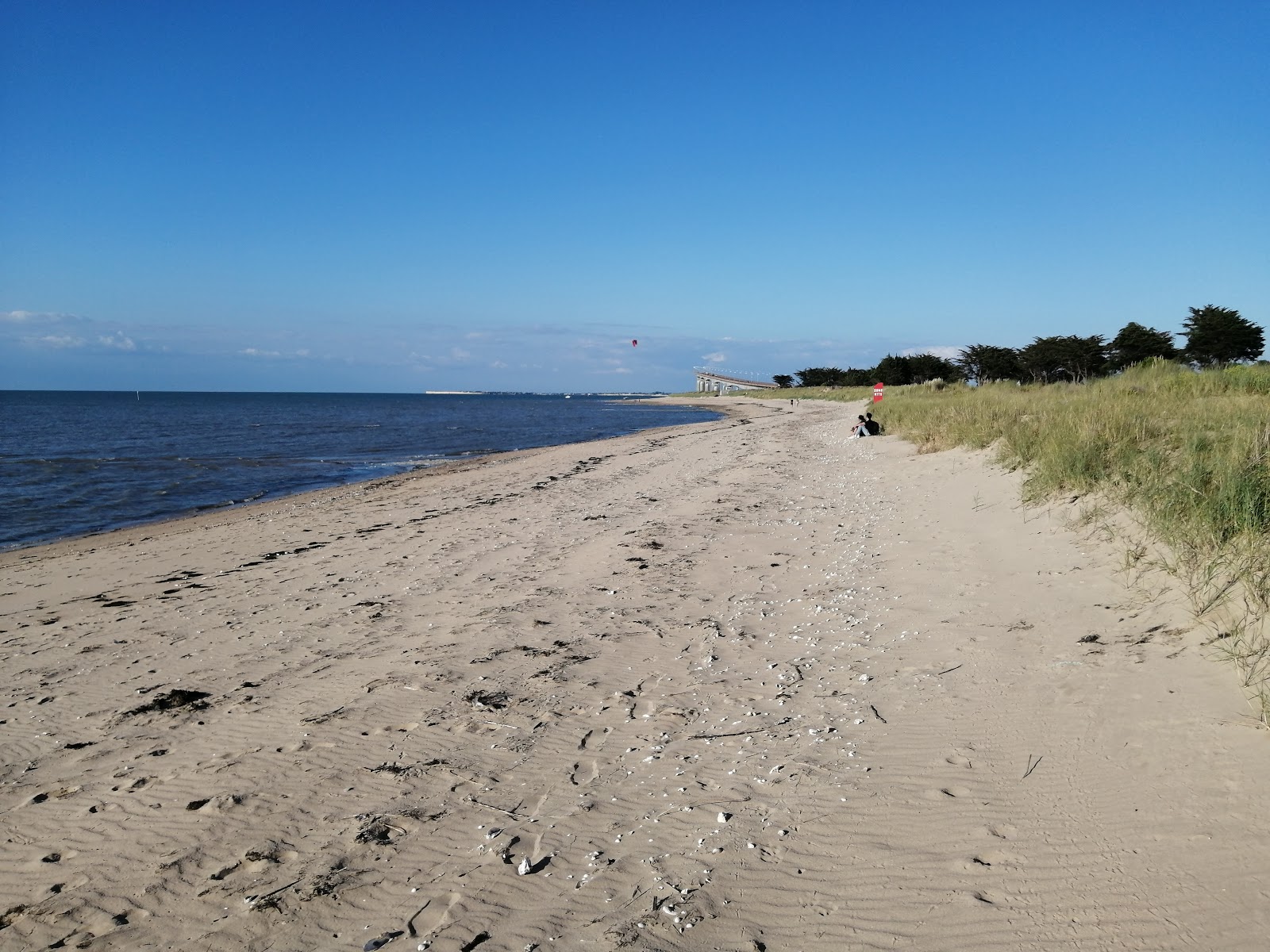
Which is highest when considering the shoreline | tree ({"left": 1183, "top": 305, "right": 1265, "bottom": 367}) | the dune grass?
tree ({"left": 1183, "top": 305, "right": 1265, "bottom": 367})

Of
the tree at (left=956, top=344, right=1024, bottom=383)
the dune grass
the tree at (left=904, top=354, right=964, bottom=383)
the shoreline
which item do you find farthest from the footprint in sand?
the tree at (left=904, top=354, right=964, bottom=383)

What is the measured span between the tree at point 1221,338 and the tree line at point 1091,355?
3 centimetres

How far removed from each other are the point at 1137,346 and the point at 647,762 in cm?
4575

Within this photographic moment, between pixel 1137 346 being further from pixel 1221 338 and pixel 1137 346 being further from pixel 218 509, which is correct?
pixel 218 509

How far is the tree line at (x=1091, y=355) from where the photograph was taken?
31.3 metres

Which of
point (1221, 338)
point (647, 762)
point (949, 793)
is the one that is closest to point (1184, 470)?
point (949, 793)

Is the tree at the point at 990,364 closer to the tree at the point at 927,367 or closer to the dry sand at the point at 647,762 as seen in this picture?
the tree at the point at 927,367

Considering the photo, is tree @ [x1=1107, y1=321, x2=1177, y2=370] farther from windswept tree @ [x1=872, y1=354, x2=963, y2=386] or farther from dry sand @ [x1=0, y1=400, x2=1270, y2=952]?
dry sand @ [x1=0, y1=400, x2=1270, y2=952]

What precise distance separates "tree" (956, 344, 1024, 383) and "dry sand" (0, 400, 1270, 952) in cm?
5065

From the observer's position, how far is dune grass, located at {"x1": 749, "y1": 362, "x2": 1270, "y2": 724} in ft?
14.0

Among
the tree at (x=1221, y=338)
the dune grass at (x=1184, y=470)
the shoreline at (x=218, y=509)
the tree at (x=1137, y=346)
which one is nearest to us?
the dune grass at (x=1184, y=470)

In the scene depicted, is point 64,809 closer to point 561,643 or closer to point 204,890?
point 204,890

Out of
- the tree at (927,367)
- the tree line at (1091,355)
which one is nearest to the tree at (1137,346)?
the tree line at (1091,355)

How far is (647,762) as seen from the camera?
11.5 ft
